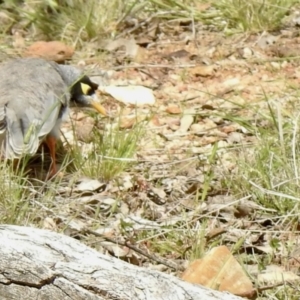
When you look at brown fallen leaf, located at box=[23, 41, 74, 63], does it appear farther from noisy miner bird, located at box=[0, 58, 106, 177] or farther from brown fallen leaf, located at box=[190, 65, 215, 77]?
brown fallen leaf, located at box=[190, 65, 215, 77]

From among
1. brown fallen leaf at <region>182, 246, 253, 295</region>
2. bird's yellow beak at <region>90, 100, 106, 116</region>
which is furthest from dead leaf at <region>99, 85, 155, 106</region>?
brown fallen leaf at <region>182, 246, 253, 295</region>

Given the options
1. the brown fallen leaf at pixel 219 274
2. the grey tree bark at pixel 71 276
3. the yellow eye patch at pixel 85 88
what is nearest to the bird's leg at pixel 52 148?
the yellow eye patch at pixel 85 88

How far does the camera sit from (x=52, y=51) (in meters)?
5.76

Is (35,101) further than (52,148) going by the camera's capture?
No

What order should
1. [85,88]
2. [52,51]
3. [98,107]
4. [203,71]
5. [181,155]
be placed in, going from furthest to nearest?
[52,51] < [203,71] < [85,88] < [98,107] < [181,155]

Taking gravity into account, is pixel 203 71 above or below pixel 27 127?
below

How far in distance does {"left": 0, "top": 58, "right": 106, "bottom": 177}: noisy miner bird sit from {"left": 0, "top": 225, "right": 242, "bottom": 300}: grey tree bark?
1296 mm

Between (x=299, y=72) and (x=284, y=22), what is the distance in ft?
2.29

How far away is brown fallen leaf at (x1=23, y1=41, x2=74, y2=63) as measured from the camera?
574 cm

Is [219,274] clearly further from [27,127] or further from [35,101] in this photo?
[35,101]

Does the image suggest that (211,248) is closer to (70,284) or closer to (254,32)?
(70,284)

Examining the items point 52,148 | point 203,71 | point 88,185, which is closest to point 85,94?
point 52,148

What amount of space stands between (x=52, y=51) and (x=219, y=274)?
308cm

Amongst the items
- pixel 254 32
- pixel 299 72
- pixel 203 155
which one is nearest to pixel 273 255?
pixel 203 155
